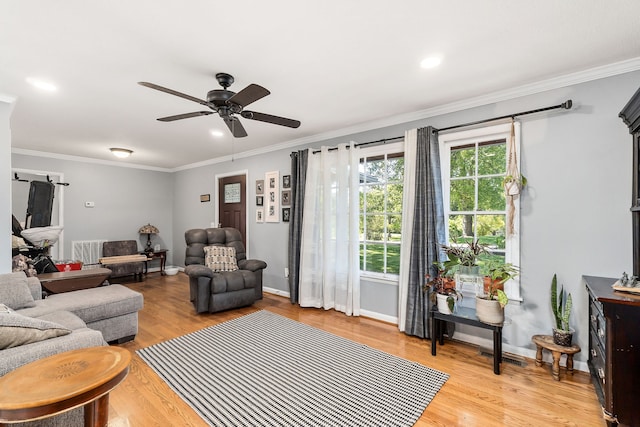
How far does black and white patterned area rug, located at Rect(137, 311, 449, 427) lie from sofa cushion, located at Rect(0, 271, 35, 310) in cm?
102

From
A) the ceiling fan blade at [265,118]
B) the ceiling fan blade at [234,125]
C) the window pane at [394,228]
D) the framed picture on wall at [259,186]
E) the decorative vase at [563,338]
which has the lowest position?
the decorative vase at [563,338]

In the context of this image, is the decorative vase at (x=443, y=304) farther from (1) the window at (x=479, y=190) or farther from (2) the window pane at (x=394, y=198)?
(2) the window pane at (x=394, y=198)

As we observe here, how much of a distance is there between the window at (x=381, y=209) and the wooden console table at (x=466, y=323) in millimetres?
837

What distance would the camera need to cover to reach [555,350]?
2242 millimetres

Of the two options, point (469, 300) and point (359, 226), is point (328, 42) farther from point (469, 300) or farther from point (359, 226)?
point (469, 300)

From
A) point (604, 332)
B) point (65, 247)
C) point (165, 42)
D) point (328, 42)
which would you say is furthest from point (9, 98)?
point (604, 332)

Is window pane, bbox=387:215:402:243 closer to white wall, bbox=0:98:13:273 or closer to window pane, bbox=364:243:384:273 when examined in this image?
window pane, bbox=364:243:384:273

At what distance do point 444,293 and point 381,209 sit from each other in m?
1.31

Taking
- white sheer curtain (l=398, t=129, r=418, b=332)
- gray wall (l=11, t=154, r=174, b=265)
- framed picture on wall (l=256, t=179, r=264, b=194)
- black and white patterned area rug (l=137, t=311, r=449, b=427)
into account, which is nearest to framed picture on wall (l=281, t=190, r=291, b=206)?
framed picture on wall (l=256, t=179, r=264, b=194)

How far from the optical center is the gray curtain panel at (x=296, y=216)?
421 centimetres

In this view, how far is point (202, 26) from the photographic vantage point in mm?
1767

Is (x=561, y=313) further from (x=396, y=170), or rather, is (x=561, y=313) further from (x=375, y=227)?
(x=396, y=170)

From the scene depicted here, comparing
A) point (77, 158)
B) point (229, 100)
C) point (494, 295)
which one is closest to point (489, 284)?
point (494, 295)

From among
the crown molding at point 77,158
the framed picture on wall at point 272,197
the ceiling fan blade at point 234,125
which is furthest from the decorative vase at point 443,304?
the crown molding at point 77,158
